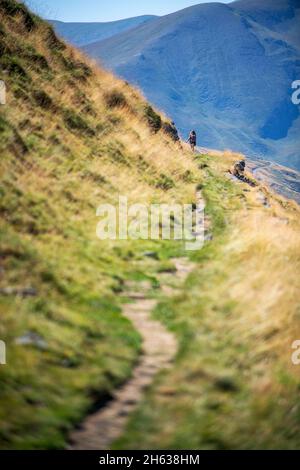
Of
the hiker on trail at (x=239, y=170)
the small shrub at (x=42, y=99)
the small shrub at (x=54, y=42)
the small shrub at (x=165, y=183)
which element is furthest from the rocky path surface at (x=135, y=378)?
the hiker on trail at (x=239, y=170)

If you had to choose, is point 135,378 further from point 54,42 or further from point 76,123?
point 54,42

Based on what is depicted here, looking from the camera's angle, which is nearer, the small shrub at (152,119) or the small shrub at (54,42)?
the small shrub at (54,42)

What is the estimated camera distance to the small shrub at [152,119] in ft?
85.4

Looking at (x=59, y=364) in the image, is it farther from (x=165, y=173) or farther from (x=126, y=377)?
(x=165, y=173)

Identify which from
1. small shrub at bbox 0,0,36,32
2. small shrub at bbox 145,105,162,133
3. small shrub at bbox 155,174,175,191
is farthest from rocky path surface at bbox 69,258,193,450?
small shrub at bbox 0,0,36,32

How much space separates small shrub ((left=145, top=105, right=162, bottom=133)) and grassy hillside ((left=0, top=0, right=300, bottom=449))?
239 inches

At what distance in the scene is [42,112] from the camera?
1764 centimetres

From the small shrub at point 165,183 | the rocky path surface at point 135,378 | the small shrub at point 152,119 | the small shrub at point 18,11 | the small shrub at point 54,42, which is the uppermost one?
the small shrub at point 18,11

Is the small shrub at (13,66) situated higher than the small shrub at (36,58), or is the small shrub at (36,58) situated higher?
the small shrub at (36,58)

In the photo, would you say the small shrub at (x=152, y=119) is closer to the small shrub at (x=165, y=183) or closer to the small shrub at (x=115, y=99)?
the small shrub at (x=115, y=99)

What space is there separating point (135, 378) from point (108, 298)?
264 cm

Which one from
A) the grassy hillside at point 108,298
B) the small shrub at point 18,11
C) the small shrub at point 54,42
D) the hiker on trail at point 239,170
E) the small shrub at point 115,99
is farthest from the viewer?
the hiker on trail at point 239,170

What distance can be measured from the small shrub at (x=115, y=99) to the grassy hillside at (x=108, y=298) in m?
3.72

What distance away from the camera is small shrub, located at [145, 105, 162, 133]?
26.0 metres
